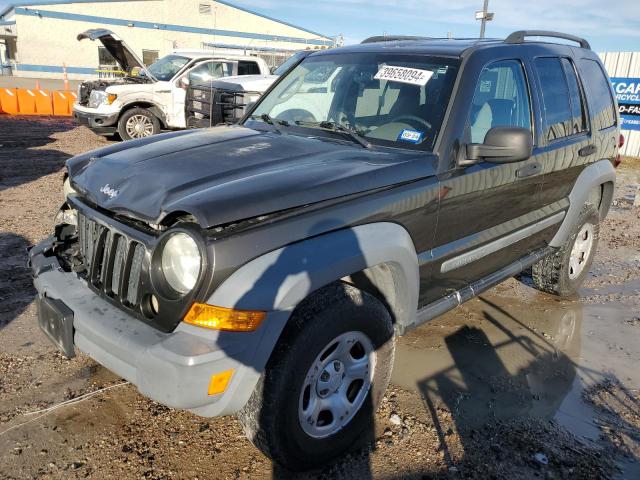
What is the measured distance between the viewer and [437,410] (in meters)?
3.14

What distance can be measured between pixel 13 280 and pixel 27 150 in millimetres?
7369

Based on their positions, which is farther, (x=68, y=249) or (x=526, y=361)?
(x=526, y=361)

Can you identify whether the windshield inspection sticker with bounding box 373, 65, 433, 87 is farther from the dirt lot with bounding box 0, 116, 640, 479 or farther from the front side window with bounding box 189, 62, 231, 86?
the front side window with bounding box 189, 62, 231, 86

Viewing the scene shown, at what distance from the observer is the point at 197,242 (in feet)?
6.80

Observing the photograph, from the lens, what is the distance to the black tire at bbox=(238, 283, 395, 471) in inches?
89.7

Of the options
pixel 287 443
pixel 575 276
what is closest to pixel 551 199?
pixel 575 276

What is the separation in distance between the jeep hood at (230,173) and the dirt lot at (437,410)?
4.06ft

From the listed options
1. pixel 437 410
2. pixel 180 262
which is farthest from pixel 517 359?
pixel 180 262

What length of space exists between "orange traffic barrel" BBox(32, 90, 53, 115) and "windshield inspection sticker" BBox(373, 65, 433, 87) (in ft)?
54.8

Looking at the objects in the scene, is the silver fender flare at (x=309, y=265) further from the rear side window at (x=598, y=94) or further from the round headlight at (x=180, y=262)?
the rear side window at (x=598, y=94)

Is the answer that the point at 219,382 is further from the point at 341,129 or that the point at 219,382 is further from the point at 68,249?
the point at 341,129

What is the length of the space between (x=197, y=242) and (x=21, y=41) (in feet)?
128

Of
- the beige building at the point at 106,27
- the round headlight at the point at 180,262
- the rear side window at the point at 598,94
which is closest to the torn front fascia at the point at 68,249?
the round headlight at the point at 180,262

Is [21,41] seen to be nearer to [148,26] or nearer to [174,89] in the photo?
[148,26]
